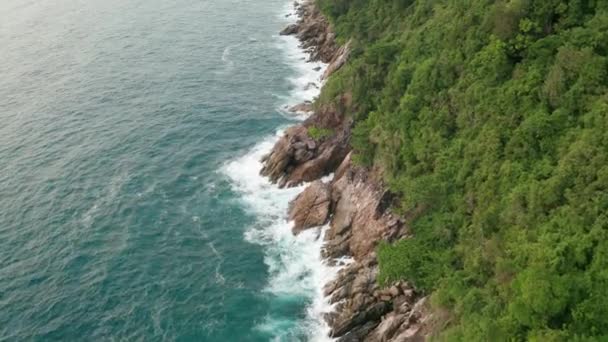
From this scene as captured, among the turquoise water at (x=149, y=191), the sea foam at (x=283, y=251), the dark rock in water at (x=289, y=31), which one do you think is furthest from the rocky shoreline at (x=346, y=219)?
the dark rock in water at (x=289, y=31)

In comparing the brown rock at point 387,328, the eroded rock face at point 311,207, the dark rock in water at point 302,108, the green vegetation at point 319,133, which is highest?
the green vegetation at point 319,133

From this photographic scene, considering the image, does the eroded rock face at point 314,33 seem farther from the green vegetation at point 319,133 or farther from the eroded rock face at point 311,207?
the eroded rock face at point 311,207

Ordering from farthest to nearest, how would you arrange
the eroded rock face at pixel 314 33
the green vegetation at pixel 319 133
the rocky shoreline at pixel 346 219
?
the eroded rock face at pixel 314 33, the green vegetation at pixel 319 133, the rocky shoreline at pixel 346 219

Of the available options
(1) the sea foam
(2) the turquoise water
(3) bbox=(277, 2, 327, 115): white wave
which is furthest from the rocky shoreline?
(3) bbox=(277, 2, 327, 115): white wave

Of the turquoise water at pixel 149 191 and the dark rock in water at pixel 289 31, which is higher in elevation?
the dark rock in water at pixel 289 31

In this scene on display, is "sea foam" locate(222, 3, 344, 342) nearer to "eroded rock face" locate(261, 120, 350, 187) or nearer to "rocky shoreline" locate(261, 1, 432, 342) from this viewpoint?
"rocky shoreline" locate(261, 1, 432, 342)

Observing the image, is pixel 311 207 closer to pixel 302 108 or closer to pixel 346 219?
pixel 346 219

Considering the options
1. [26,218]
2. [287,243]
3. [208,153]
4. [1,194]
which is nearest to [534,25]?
[287,243]

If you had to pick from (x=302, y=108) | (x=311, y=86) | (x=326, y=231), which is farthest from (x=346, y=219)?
(x=311, y=86)
